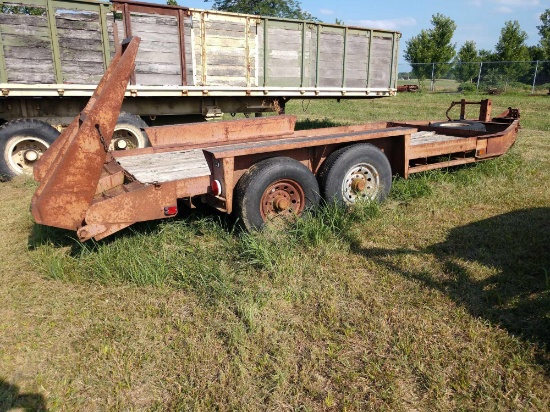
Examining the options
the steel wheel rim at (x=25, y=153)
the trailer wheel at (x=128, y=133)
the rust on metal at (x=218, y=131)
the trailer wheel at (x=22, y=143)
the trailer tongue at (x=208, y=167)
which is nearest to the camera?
the trailer tongue at (x=208, y=167)

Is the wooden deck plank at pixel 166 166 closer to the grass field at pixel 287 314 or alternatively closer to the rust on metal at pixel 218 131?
the rust on metal at pixel 218 131

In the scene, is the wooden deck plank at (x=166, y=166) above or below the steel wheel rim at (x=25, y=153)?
above

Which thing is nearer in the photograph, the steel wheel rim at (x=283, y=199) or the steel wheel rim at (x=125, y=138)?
the steel wheel rim at (x=283, y=199)

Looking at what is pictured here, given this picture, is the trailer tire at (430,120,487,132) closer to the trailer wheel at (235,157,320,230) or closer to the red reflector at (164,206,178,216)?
the trailer wheel at (235,157,320,230)

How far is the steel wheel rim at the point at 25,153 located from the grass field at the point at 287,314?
7.68 feet

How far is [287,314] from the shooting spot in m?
2.97

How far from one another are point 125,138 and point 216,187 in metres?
4.52

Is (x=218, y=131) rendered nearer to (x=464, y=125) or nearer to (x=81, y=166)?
(x=81, y=166)

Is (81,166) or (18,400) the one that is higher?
(81,166)

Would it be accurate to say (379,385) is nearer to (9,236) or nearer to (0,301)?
(0,301)

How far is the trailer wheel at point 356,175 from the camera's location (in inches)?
171

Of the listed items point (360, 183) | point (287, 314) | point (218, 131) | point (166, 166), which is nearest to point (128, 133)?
point (218, 131)

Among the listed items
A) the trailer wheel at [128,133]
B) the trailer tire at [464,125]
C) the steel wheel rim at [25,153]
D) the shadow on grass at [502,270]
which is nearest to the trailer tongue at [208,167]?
the shadow on grass at [502,270]

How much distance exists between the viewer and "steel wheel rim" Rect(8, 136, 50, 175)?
664 cm
